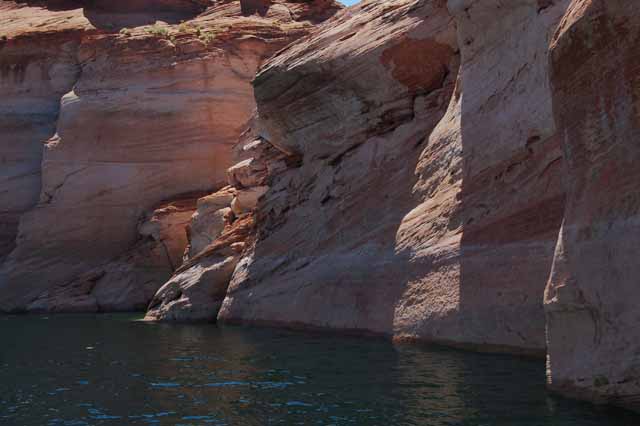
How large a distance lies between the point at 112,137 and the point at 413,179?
61.2ft

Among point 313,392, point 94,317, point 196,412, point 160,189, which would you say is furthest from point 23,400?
point 160,189

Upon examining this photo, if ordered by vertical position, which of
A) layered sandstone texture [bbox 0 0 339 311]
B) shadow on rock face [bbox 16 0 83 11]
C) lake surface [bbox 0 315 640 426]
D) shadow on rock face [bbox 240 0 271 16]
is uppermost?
shadow on rock face [bbox 16 0 83 11]

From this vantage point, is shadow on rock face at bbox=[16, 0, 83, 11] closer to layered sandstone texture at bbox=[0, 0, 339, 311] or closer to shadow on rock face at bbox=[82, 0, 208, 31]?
shadow on rock face at bbox=[82, 0, 208, 31]

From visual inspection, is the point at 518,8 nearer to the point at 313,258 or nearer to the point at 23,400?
the point at 313,258

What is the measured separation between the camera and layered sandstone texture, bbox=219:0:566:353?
12.3 m

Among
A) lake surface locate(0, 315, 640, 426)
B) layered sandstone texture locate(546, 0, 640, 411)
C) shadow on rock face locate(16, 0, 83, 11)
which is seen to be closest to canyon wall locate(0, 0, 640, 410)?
layered sandstone texture locate(546, 0, 640, 411)

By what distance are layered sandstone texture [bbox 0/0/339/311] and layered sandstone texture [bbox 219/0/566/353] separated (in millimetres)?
10276

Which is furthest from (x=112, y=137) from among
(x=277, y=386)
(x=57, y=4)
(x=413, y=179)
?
(x=277, y=386)

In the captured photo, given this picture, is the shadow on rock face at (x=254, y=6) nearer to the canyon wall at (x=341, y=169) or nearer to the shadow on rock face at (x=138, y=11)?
the canyon wall at (x=341, y=169)

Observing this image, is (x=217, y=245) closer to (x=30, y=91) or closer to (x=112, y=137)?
(x=112, y=137)

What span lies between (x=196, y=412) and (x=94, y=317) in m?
17.0

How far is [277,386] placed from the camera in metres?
9.74

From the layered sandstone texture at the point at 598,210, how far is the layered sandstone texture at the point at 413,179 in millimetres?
3364

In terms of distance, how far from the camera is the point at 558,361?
8203 millimetres
